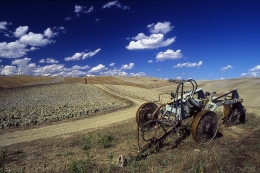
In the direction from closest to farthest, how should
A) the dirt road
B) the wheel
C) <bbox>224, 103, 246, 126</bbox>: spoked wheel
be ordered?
the wheel → <bbox>224, 103, 246, 126</bbox>: spoked wheel → the dirt road

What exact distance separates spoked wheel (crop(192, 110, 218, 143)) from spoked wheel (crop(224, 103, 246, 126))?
2.86m

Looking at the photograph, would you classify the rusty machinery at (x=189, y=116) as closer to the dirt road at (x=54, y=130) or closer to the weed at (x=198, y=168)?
the weed at (x=198, y=168)

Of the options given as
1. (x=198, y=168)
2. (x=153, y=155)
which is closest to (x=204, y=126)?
(x=153, y=155)

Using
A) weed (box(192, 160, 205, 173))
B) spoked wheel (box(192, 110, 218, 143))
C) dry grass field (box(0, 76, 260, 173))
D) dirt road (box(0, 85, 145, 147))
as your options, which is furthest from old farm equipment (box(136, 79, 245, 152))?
dirt road (box(0, 85, 145, 147))

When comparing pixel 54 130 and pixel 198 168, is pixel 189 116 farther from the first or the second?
pixel 54 130

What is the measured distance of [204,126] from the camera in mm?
8617

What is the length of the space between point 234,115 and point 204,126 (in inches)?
156

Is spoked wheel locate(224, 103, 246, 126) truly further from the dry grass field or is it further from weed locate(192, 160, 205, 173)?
weed locate(192, 160, 205, 173)

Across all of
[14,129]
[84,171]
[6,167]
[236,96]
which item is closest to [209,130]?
[236,96]

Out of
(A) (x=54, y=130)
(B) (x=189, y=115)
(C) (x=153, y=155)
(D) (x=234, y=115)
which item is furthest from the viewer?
(A) (x=54, y=130)

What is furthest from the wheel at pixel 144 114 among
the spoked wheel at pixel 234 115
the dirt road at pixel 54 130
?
the dirt road at pixel 54 130

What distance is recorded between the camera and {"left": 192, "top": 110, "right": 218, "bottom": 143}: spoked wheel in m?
8.36

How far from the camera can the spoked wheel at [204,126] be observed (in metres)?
8.36

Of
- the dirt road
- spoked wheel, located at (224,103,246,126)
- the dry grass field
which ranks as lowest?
the dirt road
